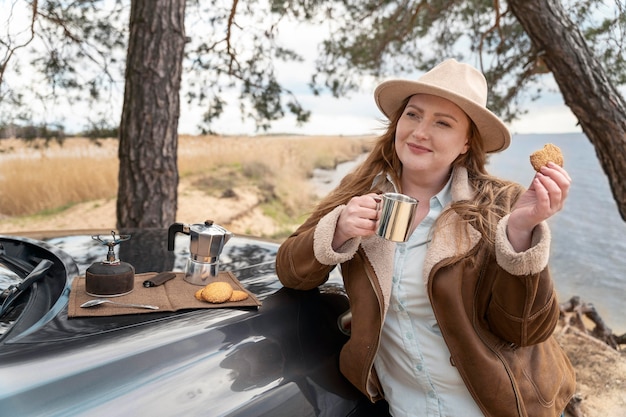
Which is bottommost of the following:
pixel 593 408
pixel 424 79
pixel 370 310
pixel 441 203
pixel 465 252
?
pixel 593 408

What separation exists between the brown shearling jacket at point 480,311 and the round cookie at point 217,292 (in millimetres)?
245

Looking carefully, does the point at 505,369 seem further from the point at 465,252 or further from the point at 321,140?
the point at 321,140

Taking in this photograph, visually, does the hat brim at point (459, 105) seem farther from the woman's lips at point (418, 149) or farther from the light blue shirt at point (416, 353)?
the light blue shirt at point (416, 353)

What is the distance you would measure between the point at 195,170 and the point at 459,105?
13619 mm

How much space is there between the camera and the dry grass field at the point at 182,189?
10922 mm

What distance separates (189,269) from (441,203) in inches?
32.6

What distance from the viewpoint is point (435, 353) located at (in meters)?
1.56

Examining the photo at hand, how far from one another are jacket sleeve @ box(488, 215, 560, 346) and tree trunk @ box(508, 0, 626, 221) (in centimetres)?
338

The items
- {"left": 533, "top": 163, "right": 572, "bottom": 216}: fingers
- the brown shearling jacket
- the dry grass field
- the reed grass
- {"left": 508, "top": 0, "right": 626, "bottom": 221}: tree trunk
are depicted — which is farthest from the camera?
the reed grass

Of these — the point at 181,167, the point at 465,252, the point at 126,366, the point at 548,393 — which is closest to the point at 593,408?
the point at 548,393

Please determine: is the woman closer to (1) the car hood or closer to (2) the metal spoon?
(1) the car hood

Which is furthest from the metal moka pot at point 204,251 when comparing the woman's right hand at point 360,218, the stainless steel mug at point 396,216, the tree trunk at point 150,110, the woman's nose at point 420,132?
the tree trunk at point 150,110

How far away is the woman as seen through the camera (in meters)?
1.40

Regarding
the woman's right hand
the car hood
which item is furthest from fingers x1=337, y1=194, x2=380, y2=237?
the car hood
